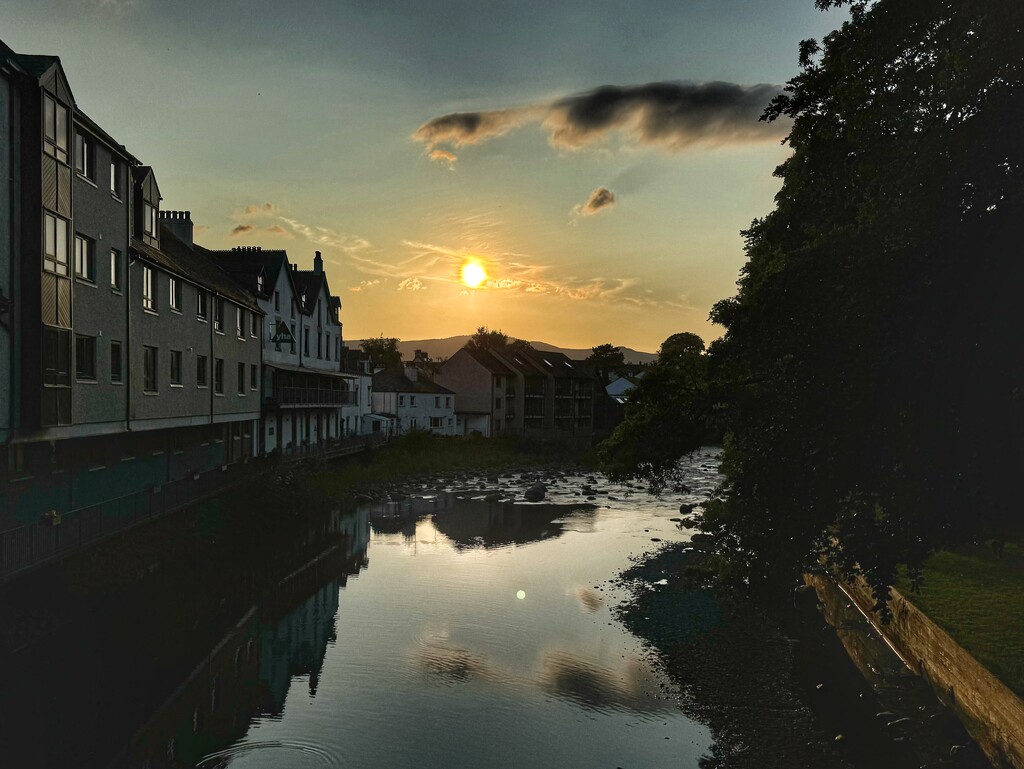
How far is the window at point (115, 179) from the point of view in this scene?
25812 mm

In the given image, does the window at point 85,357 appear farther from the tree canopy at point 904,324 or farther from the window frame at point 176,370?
the tree canopy at point 904,324

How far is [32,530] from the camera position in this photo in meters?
18.2

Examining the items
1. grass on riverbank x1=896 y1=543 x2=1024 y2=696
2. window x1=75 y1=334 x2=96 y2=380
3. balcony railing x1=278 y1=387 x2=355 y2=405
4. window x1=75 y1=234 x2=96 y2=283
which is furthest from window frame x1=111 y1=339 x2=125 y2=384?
grass on riverbank x1=896 y1=543 x2=1024 y2=696

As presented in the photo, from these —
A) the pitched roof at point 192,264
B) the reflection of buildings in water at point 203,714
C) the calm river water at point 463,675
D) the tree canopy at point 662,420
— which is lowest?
the calm river water at point 463,675

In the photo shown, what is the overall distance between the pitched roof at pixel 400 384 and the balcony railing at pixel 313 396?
22.6 metres

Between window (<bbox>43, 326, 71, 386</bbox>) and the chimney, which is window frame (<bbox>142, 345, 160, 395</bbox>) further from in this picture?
the chimney

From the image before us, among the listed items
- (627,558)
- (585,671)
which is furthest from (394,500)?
(585,671)

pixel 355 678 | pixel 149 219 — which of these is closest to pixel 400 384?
pixel 149 219

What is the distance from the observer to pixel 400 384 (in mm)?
88562

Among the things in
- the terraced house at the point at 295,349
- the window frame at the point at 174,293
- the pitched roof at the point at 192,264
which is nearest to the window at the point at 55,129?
the pitched roof at the point at 192,264

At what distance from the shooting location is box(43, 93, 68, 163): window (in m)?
20.7

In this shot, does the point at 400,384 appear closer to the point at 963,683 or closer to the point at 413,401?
the point at 413,401

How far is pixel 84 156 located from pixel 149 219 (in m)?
6.74

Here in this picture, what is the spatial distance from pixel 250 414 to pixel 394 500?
11.3 m
